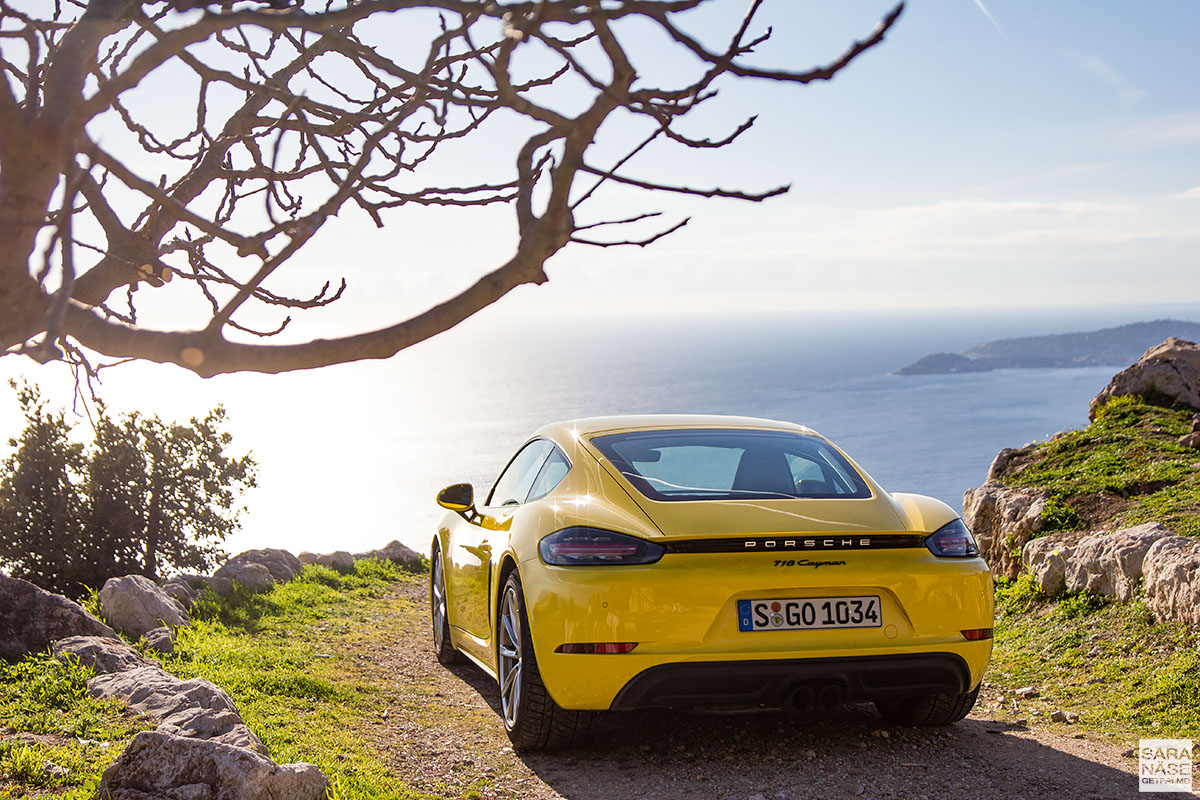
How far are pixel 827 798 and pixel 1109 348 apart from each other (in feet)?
494

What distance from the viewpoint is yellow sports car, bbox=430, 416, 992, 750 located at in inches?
166

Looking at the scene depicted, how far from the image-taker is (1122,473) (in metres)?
8.59

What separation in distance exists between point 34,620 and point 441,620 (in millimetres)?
2471

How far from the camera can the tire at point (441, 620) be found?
704cm

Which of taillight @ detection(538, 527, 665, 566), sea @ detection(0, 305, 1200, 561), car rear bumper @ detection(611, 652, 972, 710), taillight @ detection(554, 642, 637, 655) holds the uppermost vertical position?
taillight @ detection(538, 527, 665, 566)

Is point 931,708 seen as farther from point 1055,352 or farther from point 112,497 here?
point 1055,352

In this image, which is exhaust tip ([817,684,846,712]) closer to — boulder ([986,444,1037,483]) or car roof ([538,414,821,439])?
car roof ([538,414,821,439])

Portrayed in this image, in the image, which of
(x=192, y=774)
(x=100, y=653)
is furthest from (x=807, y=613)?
(x=100, y=653)

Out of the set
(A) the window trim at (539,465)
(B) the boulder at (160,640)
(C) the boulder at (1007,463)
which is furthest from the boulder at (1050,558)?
(B) the boulder at (160,640)

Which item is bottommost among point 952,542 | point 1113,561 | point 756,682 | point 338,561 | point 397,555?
point 397,555

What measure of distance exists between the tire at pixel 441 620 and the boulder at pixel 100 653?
187 cm

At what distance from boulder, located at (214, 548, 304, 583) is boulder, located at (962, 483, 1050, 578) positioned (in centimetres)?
699

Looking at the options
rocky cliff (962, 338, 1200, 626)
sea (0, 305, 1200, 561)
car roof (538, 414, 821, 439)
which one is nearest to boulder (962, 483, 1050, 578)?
rocky cliff (962, 338, 1200, 626)

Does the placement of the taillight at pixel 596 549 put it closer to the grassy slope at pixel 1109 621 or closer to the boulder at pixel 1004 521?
the grassy slope at pixel 1109 621
